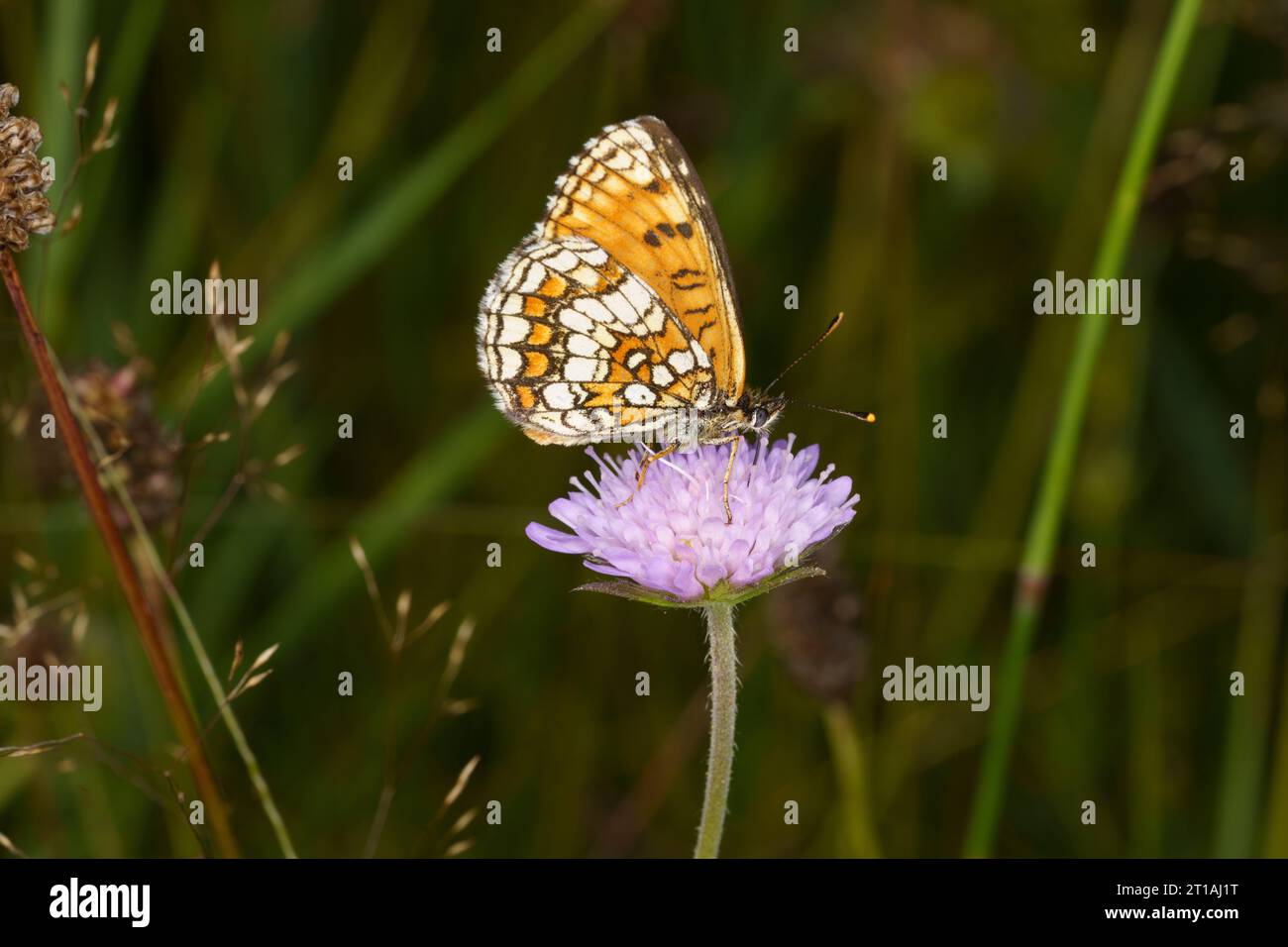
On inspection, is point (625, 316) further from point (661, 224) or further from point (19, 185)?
point (19, 185)

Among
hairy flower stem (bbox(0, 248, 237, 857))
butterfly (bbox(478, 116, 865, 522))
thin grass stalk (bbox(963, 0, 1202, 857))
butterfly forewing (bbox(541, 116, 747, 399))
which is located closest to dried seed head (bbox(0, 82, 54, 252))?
hairy flower stem (bbox(0, 248, 237, 857))

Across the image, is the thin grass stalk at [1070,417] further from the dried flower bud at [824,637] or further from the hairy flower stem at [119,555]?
the hairy flower stem at [119,555]

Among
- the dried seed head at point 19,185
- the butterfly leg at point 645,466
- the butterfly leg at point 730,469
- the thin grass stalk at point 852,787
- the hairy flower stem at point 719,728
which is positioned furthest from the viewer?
the thin grass stalk at point 852,787

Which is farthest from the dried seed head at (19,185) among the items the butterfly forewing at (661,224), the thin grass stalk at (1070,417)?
the thin grass stalk at (1070,417)

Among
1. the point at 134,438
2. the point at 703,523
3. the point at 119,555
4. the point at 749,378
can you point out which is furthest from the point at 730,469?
the point at 749,378
